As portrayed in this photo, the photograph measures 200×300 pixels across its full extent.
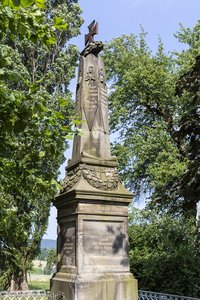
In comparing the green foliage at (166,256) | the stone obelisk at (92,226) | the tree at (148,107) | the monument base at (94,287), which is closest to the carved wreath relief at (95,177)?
the stone obelisk at (92,226)

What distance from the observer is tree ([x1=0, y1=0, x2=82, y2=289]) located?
21.2 feet

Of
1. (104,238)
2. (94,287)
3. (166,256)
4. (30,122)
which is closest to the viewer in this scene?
(30,122)

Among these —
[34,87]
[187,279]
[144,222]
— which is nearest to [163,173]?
[144,222]

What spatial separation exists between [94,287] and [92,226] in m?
1.23

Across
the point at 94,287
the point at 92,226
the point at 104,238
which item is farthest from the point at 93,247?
the point at 94,287

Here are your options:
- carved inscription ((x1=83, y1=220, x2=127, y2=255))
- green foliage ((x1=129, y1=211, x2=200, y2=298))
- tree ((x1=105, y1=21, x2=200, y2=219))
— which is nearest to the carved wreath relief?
carved inscription ((x1=83, y1=220, x2=127, y2=255))

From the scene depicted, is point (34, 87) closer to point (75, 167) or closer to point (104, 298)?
point (75, 167)

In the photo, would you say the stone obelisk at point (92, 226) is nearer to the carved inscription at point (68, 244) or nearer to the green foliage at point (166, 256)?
the carved inscription at point (68, 244)

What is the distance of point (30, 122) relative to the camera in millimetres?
7051

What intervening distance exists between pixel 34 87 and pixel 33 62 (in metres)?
17.0

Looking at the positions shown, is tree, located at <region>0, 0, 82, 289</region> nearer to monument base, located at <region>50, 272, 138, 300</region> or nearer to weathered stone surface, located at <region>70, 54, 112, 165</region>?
weathered stone surface, located at <region>70, 54, 112, 165</region>

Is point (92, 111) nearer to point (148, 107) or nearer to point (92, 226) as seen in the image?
point (92, 226)

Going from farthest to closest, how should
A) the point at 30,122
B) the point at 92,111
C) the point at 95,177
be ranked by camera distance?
1. the point at 92,111
2. the point at 95,177
3. the point at 30,122

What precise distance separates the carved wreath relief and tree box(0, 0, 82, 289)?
1.65 feet
